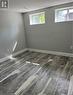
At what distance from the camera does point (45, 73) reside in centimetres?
274

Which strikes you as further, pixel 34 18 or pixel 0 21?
pixel 34 18

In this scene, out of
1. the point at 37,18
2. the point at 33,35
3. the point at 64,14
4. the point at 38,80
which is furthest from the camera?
the point at 33,35

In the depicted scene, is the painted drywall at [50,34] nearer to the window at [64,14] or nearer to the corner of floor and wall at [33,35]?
the corner of floor and wall at [33,35]

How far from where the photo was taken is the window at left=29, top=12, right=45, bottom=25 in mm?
4422

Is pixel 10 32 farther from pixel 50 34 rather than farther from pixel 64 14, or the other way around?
pixel 64 14

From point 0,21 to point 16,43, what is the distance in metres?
1.30

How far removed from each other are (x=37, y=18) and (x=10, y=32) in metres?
1.59

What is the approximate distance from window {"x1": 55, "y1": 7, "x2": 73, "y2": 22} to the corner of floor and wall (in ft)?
0.59

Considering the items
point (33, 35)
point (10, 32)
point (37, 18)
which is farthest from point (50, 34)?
point (10, 32)

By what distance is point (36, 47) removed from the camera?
16.1 ft

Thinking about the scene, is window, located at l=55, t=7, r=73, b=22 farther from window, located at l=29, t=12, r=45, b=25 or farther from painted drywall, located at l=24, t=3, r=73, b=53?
window, located at l=29, t=12, r=45, b=25

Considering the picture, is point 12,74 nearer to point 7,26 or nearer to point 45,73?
point 45,73

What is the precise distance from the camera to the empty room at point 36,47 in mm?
2229

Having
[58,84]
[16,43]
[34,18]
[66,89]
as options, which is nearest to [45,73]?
[58,84]
